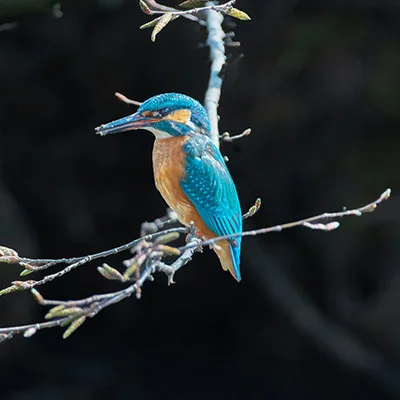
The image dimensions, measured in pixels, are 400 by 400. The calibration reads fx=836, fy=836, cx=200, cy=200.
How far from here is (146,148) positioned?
3.83 m

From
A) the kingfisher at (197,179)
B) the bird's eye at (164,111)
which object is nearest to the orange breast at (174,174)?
the kingfisher at (197,179)

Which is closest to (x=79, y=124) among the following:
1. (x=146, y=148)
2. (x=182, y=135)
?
(x=146, y=148)

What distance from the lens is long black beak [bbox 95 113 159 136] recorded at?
129 centimetres

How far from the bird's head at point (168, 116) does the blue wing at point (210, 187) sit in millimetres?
44

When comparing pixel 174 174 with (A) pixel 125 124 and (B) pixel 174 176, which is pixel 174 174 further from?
(A) pixel 125 124

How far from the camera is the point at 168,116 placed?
1.41 meters

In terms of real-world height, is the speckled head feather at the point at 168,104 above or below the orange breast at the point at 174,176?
above

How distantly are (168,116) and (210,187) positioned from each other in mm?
179

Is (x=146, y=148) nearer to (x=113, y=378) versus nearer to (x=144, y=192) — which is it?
(x=144, y=192)

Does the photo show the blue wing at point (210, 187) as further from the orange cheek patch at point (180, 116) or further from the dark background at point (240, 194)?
the dark background at point (240, 194)

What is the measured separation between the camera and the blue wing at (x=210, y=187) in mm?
1503

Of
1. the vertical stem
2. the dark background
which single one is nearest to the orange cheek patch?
the vertical stem

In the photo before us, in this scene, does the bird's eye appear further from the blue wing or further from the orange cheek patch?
the blue wing

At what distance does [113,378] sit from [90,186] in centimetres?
90
